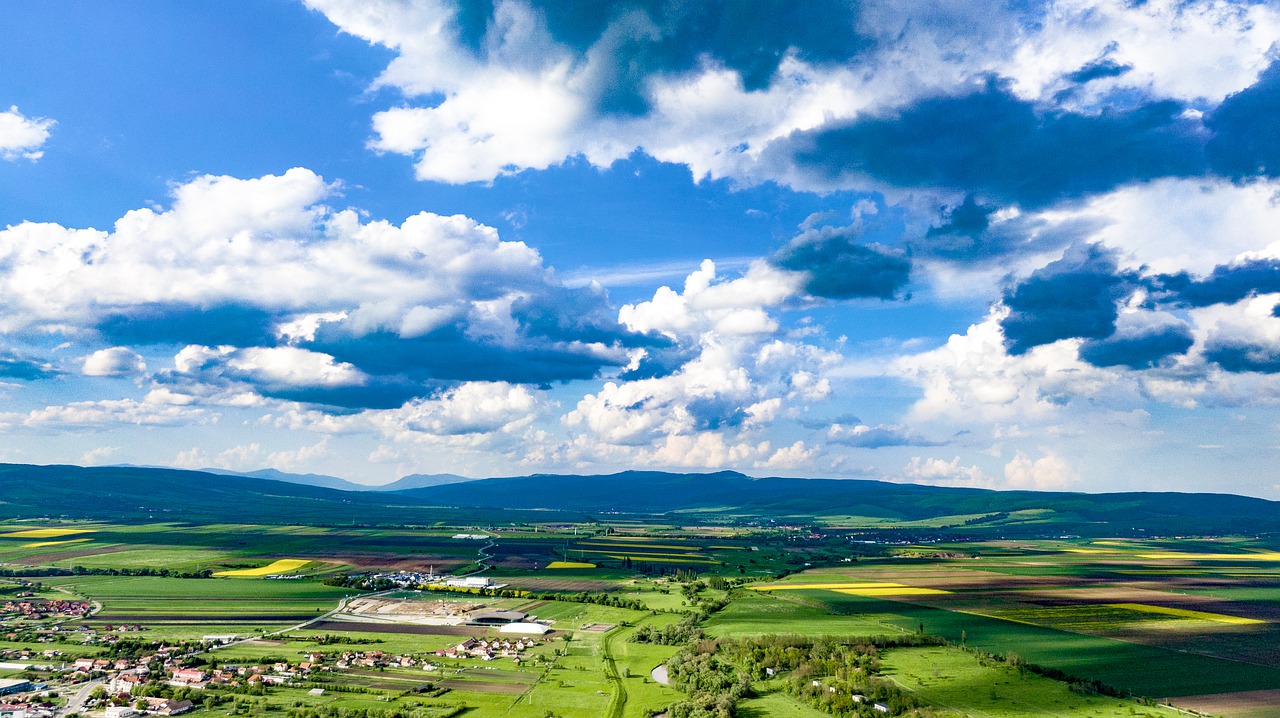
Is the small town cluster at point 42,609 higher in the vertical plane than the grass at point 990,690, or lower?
lower

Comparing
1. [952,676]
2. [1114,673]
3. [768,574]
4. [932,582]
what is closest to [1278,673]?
[1114,673]

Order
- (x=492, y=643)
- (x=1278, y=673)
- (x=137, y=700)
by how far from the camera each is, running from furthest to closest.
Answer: (x=492, y=643), (x=1278, y=673), (x=137, y=700)

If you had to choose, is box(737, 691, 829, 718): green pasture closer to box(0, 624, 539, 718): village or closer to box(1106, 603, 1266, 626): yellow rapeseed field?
box(0, 624, 539, 718): village

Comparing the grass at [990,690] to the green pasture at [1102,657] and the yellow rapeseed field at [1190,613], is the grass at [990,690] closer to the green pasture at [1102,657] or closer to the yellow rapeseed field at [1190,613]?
the green pasture at [1102,657]

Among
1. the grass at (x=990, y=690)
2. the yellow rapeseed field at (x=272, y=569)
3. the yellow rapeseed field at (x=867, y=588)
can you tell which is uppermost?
the grass at (x=990, y=690)

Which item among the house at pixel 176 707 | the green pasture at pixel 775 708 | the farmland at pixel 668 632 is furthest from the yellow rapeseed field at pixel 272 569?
the green pasture at pixel 775 708

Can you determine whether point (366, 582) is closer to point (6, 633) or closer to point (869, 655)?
point (6, 633)

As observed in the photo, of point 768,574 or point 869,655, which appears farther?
point 768,574
